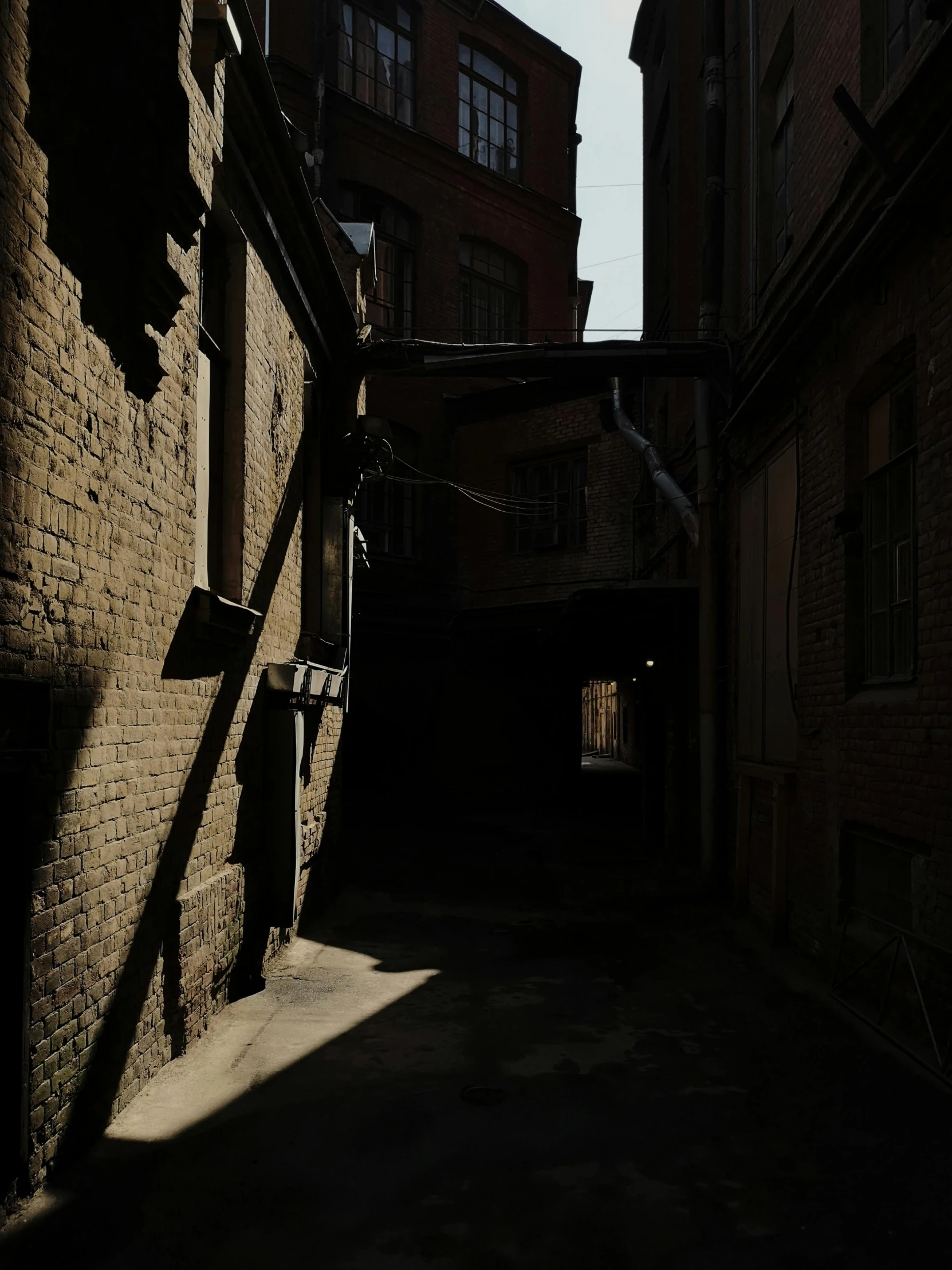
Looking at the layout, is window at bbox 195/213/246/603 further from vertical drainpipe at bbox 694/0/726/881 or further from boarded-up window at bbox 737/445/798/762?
vertical drainpipe at bbox 694/0/726/881

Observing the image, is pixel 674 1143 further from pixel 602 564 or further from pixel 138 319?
pixel 602 564

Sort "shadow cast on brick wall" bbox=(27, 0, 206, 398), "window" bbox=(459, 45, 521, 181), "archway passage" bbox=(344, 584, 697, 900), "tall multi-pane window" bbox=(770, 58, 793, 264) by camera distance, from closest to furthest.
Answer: "shadow cast on brick wall" bbox=(27, 0, 206, 398) < "tall multi-pane window" bbox=(770, 58, 793, 264) < "archway passage" bbox=(344, 584, 697, 900) < "window" bbox=(459, 45, 521, 181)

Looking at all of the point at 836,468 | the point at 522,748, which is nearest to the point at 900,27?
Answer: the point at 836,468

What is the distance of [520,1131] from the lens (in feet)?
15.3

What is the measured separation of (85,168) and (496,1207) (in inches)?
173

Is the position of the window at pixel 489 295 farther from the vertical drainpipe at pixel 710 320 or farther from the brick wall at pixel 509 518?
the vertical drainpipe at pixel 710 320

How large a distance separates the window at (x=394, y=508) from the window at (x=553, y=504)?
1.99 metres

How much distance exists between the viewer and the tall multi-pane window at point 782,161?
9445mm

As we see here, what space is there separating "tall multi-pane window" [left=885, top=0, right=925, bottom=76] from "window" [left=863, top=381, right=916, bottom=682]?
7.20 feet

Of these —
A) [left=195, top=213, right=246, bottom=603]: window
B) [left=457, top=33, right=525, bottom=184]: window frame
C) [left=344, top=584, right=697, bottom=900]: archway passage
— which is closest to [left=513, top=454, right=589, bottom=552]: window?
[left=344, top=584, right=697, bottom=900]: archway passage

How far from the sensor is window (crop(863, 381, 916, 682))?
6727 mm

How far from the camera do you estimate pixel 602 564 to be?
58.8ft

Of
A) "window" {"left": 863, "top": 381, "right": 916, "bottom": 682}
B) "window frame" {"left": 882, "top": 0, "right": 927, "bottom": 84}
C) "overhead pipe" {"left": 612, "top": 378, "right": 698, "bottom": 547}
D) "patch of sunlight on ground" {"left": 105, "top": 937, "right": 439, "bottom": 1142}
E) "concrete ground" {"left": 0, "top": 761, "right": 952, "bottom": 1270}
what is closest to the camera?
"concrete ground" {"left": 0, "top": 761, "right": 952, "bottom": 1270}

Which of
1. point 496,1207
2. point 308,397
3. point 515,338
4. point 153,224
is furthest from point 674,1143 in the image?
point 515,338
